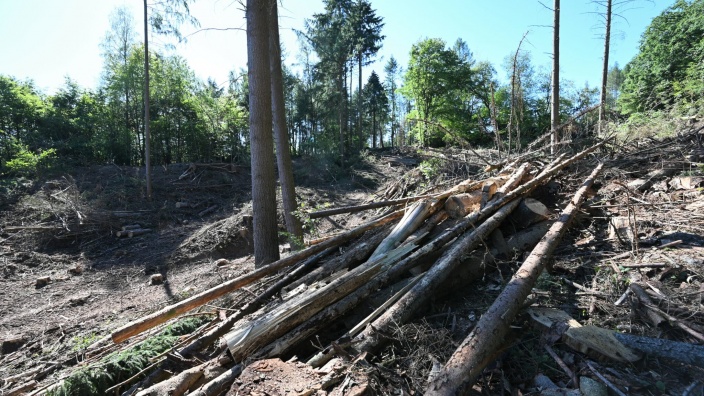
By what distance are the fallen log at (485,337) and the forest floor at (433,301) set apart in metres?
0.27

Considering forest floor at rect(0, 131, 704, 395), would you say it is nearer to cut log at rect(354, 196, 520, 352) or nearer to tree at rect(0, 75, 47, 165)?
cut log at rect(354, 196, 520, 352)

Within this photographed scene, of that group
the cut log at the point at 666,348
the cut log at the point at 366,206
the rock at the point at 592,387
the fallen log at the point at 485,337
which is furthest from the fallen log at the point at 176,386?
the cut log at the point at 366,206

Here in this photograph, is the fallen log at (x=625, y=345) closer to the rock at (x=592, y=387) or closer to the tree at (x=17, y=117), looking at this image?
the rock at (x=592, y=387)

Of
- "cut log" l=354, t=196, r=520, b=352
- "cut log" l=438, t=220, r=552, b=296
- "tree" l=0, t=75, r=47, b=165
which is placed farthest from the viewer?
"tree" l=0, t=75, r=47, b=165

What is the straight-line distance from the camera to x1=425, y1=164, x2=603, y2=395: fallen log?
5.63 ft

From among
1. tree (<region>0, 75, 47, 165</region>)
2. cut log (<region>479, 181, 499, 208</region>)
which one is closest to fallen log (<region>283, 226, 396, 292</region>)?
cut log (<region>479, 181, 499, 208</region>)

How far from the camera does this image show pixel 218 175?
16.2 metres

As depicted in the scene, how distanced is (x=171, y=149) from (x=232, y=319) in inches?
871

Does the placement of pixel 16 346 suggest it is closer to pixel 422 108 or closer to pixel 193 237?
pixel 193 237

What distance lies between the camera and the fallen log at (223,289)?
273 centimetres

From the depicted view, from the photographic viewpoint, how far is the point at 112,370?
2662 mm

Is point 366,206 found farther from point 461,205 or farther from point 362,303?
point 362,303

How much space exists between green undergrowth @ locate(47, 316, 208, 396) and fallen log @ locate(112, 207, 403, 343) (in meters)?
0.19

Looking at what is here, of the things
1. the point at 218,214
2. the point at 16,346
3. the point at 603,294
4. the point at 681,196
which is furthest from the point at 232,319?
the point at 218,214
